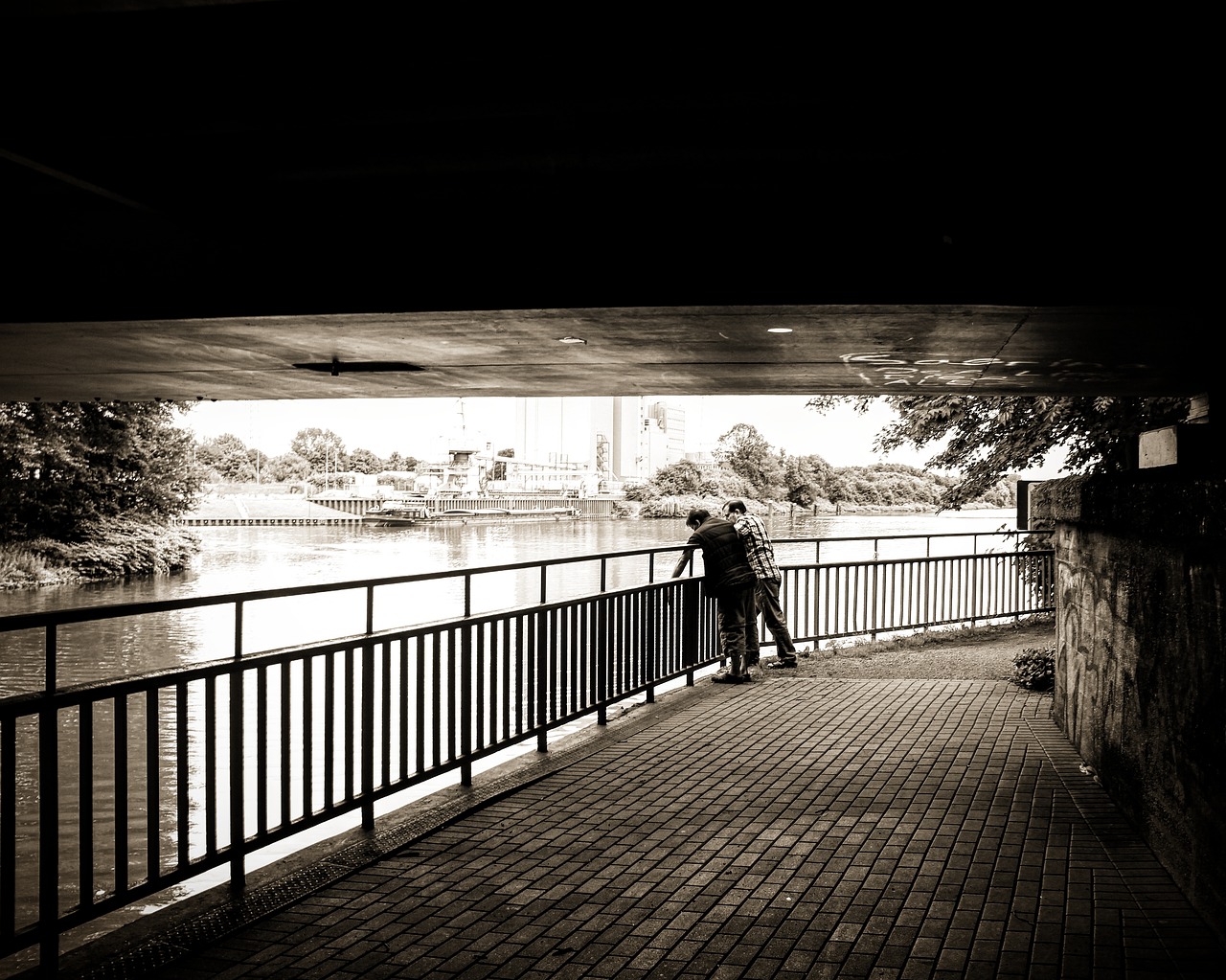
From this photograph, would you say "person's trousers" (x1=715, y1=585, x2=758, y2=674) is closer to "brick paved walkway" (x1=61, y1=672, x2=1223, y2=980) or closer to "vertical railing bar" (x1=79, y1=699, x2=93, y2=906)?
"brick paved walkway" (x1=61, y1=672, x2=1223, y2=980)

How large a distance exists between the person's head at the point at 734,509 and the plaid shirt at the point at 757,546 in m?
0.06

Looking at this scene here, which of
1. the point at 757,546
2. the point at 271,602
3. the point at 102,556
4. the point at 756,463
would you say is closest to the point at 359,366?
the point at 757,546

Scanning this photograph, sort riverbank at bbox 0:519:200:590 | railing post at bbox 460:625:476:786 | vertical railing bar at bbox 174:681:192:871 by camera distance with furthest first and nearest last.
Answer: riverbank at bbox 0:519:200:590
railing post at bbox 460:625:476:786
vertical railing bar at bbox 174:681:192:871

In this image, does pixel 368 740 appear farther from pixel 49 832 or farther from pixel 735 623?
pixel 735 623

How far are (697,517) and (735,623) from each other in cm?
110

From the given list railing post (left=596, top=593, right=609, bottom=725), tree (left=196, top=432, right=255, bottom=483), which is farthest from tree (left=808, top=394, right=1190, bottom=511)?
tree (left=196, top=432, right=255, bottom=483)

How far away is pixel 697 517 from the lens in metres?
10.5

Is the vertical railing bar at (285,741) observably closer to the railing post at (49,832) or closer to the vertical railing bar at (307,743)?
the vertical railing bar at (307,743)

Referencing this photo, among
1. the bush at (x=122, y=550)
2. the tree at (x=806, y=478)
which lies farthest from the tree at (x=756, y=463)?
the bush at (x=122, y=550)

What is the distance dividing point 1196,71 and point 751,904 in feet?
13.0

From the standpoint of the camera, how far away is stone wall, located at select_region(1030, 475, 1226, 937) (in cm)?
408

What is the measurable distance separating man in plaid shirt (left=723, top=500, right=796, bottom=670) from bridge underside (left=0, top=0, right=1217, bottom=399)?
134 inches

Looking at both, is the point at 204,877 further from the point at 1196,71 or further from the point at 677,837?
the point at 1196,71

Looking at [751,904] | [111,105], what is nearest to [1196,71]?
[751,904]
